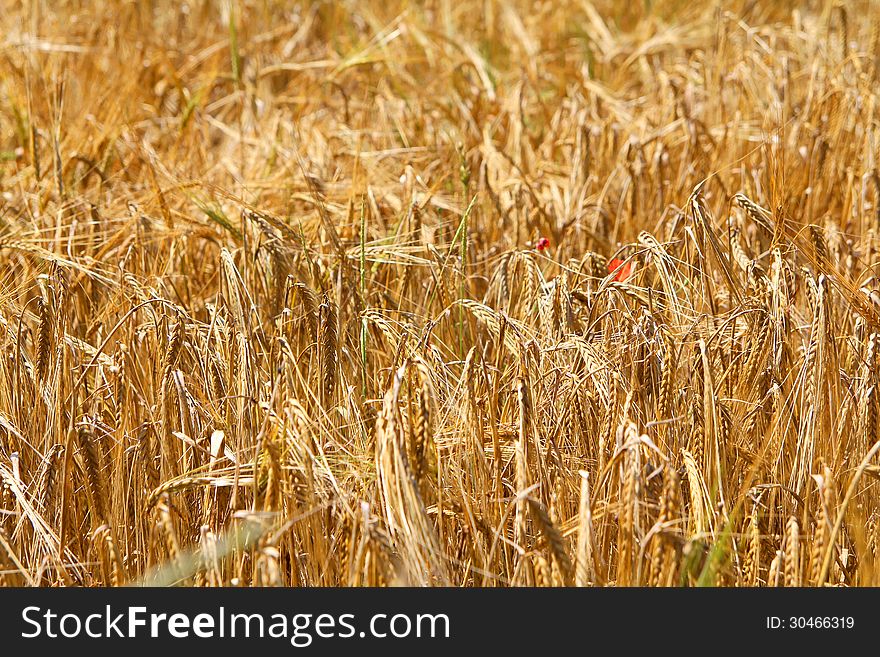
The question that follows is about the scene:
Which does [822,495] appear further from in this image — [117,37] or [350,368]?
[117,37]

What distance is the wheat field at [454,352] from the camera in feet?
3.72

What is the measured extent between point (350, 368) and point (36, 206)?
903 millimetres

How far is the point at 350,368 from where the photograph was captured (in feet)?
4.84

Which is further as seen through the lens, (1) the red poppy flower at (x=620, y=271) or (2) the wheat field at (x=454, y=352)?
(1) the red poppy flower at (x=620, y=271)

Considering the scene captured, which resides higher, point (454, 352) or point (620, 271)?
point (620, 271)

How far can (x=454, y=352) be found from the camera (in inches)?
61.5
